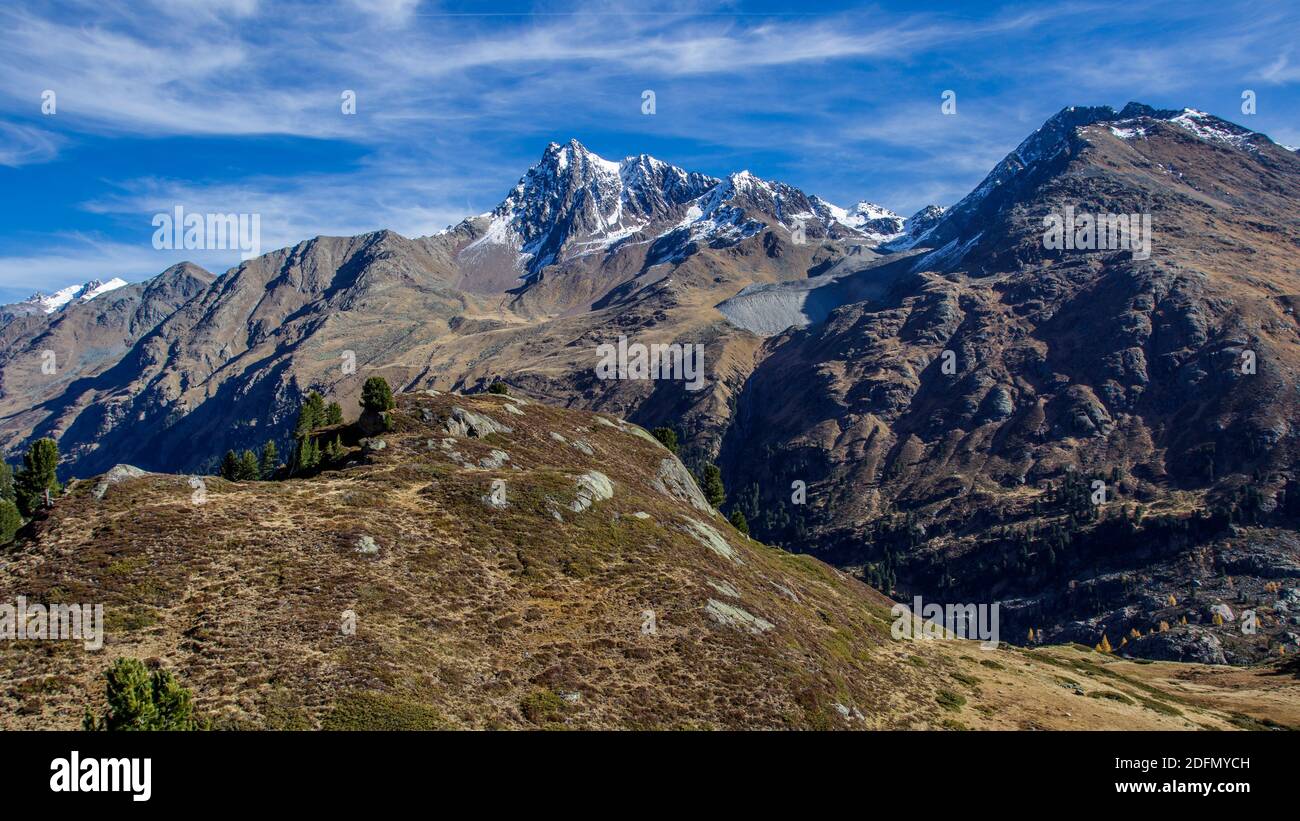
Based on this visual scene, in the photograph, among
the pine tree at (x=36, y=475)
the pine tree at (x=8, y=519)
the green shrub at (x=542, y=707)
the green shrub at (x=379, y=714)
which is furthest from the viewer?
the pine tree at (x=8, y=519)

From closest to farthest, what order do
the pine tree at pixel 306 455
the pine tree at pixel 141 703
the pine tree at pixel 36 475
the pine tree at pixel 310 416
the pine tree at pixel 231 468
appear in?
1. the pine tree at pixel 141 703
2. the pine tree at pixel 36 475
3. the pine tree at pixel 306 455
4. the pine tree at pixel 310 416
5. the pine tree at pixel 231 468

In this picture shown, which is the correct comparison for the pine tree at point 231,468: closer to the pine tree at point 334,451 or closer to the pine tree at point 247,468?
the pine tree at point 247,468

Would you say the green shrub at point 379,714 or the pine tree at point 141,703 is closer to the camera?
the pine tree at point 141,703

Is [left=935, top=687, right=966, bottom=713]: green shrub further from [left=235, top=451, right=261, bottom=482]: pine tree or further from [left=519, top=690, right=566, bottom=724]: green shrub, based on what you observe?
[left=235, top=451, right=261, bottom=482]: pine tree

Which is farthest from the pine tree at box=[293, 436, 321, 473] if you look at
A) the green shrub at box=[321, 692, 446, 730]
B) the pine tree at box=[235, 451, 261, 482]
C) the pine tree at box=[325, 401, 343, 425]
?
the green shrub at box=[321, 692, 446, 730]

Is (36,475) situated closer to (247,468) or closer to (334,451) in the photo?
(334,451)

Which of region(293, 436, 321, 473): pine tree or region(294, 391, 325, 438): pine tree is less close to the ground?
region(294, 391, 325, 438): pine tree

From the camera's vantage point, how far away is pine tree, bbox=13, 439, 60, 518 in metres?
65.7

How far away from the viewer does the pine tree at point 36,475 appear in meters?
65.7

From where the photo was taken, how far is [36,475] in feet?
221

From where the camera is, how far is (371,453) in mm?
71438

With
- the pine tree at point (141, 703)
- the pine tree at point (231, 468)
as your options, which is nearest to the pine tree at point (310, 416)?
the pine tree at point (231, 468)

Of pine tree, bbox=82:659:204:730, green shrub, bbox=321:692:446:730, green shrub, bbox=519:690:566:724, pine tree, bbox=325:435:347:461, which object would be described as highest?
pine tree, bbox=325:435:347:461
